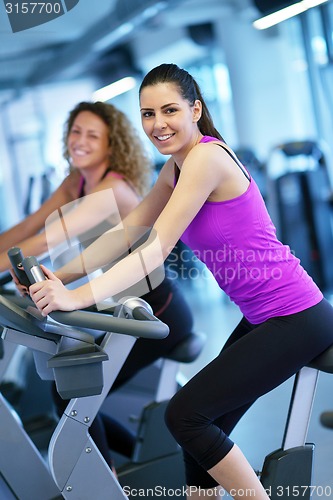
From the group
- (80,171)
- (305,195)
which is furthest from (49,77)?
(80,171)

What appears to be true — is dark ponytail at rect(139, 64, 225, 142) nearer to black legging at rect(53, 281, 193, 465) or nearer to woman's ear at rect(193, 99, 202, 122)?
woman's ear at rect(193, 99, 202, 122)

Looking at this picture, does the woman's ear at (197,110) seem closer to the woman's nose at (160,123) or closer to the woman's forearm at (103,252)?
the woman's nose at (160,123)

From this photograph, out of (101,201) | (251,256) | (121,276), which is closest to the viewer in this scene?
(121,276)

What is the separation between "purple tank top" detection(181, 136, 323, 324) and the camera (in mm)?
1709

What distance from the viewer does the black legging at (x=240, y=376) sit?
5.60ft

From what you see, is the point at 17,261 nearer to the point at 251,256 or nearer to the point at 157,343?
the point at 251,256

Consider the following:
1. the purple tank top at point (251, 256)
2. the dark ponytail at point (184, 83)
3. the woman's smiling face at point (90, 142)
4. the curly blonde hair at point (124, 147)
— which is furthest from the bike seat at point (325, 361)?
the woman's smiling face at point (90, 142)

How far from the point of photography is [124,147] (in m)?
2.51

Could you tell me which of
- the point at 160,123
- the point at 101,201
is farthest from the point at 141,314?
the point at 101,201

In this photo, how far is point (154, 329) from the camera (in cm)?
155

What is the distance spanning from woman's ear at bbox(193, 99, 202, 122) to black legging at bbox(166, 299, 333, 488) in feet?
1.80

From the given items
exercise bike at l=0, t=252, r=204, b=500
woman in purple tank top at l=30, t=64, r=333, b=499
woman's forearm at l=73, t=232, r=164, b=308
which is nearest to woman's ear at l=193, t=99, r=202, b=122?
woman in purple tank top at l=30, t=64, r=333, b=499

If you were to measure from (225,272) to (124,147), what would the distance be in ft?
2.95

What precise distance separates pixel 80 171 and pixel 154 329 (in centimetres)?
115
